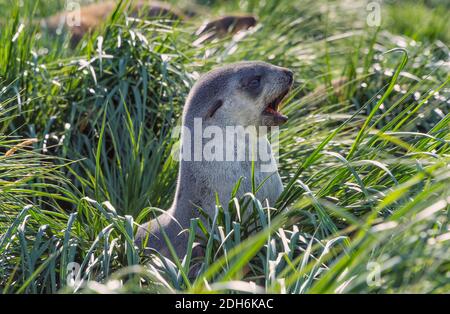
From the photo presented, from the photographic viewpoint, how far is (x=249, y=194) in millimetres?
3973

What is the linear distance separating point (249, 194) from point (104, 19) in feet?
12.0

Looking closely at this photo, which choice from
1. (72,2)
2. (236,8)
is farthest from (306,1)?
(72,2)

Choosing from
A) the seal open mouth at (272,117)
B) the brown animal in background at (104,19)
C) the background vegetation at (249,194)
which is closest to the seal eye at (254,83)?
the seal open mouth at (272,117)

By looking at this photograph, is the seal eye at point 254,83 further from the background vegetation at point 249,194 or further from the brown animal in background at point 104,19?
the brown animal in background at point 104,19

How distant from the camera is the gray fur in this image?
440 cm

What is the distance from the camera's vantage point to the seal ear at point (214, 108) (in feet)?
14.9

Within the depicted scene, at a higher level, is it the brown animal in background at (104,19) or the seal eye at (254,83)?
the brown animal in background at (104,19)

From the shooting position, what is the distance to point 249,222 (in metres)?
4.14

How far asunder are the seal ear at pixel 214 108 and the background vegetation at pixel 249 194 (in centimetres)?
53

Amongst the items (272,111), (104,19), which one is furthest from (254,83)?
(104,19)

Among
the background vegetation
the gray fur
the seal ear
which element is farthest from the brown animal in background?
the seal ear

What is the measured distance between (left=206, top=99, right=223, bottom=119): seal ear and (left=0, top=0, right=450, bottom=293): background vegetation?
1.73 ft

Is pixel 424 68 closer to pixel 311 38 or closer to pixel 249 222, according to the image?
pixel 311 38

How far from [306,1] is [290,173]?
398 cm
